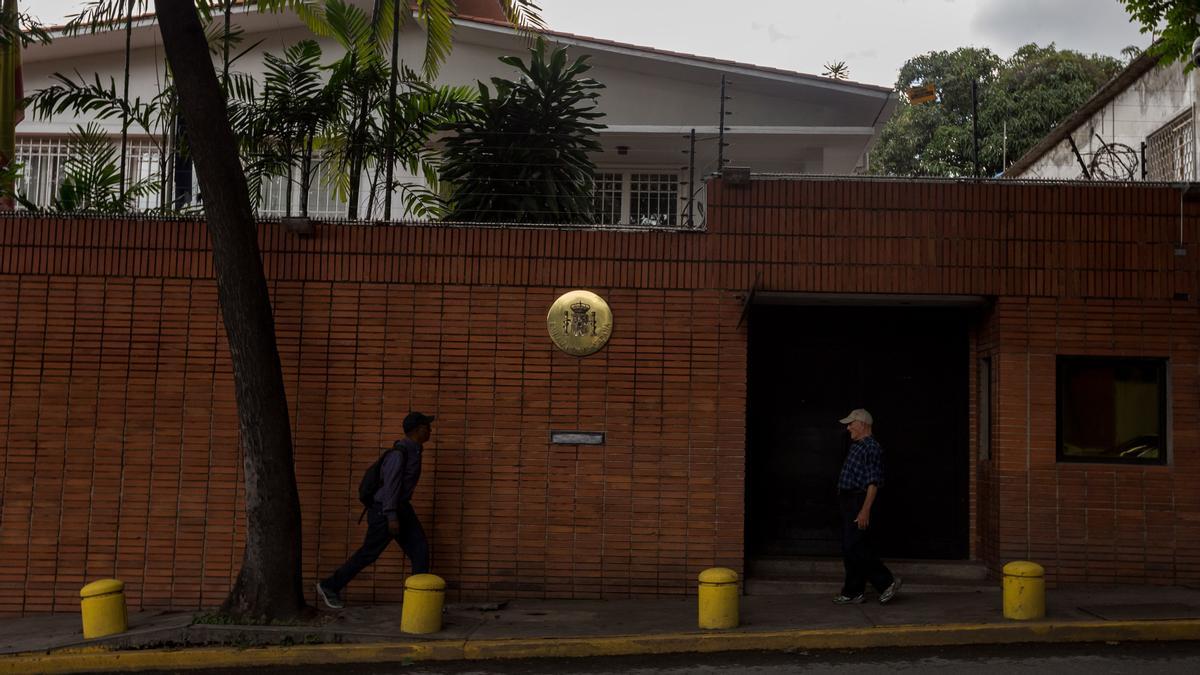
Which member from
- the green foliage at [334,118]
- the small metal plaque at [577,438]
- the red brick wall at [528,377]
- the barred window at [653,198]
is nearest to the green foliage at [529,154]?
the green foliage at [334,118]

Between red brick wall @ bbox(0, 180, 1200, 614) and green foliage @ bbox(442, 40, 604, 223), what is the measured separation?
5.31ft

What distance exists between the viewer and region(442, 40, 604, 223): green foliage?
12.0 metres

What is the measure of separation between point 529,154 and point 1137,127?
9625 millimetres

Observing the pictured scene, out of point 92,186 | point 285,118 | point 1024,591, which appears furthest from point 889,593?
point 92,186

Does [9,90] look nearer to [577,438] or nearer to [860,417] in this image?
[577,438]

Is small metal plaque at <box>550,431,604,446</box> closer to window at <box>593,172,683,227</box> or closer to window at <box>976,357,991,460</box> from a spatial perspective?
window at <box>976,357,991,460</box>

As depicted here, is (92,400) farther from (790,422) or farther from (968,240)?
(968,240)

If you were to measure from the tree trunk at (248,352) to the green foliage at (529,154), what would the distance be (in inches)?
116

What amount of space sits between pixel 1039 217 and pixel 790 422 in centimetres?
289

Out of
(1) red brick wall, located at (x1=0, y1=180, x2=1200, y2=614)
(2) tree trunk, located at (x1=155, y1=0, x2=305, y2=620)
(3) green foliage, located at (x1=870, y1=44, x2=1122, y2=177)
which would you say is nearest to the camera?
(2) tree trunk, located at (x1=155, y1=0, x2=305, y2=620)

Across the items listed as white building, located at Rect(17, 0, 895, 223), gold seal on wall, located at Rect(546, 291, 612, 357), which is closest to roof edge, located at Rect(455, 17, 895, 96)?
white building, located at Rect(17, 0, 895, 223)

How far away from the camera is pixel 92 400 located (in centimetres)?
1038

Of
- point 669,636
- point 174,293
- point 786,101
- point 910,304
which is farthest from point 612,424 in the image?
point 786,101

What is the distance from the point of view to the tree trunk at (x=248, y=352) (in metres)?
8.99
